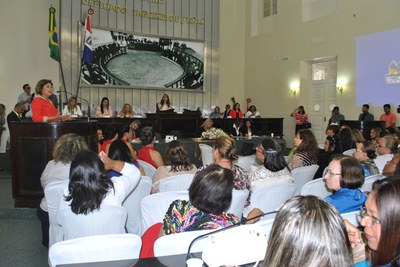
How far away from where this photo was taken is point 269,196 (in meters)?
2.82

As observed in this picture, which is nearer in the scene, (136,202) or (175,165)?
(136,202)

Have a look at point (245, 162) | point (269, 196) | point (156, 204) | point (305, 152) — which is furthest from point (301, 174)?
point (156, 204)

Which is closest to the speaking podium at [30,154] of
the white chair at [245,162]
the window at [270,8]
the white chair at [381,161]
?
the white chair at [245,162]

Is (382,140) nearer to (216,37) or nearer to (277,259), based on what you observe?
(277,259)

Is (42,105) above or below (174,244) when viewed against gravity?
above

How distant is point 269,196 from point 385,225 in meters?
1.72

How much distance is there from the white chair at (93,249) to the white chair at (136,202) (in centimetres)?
152

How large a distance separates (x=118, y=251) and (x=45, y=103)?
3.32 m

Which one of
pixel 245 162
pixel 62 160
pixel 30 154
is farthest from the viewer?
pixel 245 162

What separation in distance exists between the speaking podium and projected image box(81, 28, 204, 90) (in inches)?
282

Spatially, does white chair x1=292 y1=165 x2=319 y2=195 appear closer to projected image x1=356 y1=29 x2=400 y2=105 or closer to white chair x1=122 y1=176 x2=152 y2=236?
white chair x1=122 y1=176 x2=152 y2=236

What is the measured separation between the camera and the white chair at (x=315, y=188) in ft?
9.80

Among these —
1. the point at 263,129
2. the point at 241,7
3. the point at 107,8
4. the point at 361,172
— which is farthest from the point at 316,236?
the point at 241,7

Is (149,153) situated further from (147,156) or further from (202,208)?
(202,208)
